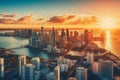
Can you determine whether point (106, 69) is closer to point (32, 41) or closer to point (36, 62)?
point (36, 62)

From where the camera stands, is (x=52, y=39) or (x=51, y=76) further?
(x=52, y=39)

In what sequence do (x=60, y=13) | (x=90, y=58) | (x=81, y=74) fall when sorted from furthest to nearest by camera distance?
1. (x=60, y=13)
2. (x=90, y=58)
3. (x=81, y=74)

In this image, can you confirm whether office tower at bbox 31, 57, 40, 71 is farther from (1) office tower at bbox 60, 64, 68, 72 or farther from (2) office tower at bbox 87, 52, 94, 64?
(2) office tower at bbox 87, 52, 94, 64

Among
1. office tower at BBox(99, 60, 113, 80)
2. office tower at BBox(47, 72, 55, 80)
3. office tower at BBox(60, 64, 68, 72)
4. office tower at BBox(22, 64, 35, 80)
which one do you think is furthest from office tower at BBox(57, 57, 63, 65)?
office tower at BBox(99, 60, 113, 80)

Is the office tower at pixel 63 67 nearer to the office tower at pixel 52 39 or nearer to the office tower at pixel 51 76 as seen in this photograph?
the office tower at pixel 51 76

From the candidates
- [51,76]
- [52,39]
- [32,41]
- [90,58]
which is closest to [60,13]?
[52,39]

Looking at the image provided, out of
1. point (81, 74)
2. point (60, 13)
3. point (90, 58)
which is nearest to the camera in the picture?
point (81, 74)
